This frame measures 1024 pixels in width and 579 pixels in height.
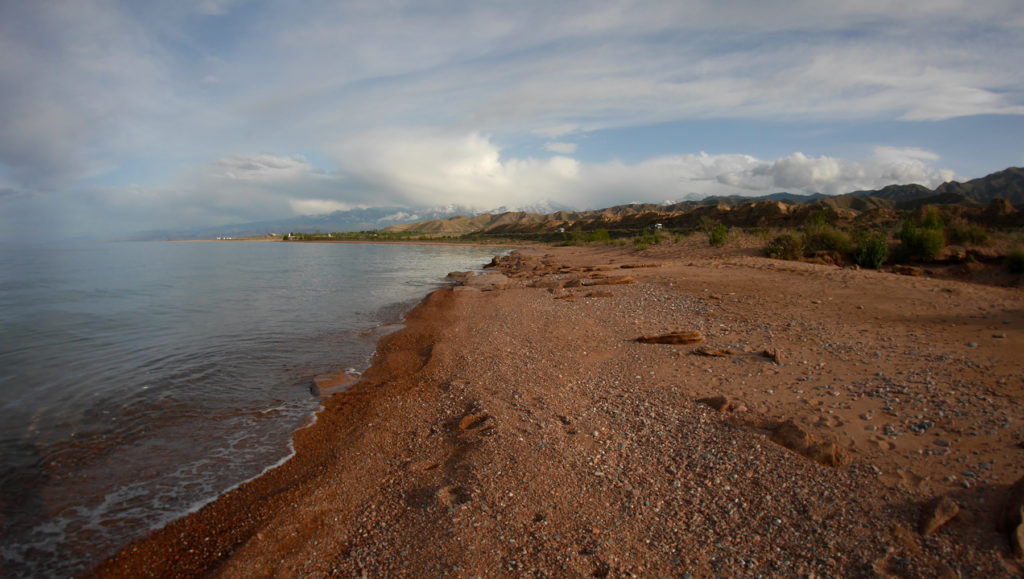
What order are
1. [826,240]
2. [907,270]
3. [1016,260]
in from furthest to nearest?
[826,240], [907,270], [1016,260]

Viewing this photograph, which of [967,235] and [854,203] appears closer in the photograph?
[967,235]

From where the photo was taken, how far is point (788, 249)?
65.0ft

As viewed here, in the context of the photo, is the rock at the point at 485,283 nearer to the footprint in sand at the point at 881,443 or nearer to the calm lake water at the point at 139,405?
the calm lake water at the point at 139,405

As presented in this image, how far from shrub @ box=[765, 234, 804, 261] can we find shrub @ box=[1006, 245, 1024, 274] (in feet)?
20.3

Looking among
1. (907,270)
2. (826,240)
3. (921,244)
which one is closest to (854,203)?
(826,240)

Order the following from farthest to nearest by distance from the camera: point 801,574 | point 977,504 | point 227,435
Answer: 1. point 227,435
2. point 977,504
3. point 801,574

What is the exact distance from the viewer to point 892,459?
13.7 feet

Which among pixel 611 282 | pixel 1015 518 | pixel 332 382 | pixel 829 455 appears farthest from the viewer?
pixel 611 282

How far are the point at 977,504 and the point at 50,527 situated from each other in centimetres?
869

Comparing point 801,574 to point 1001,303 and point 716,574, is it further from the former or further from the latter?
point 1001,303

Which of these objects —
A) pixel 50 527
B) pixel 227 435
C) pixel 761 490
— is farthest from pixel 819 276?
pixel 50 527

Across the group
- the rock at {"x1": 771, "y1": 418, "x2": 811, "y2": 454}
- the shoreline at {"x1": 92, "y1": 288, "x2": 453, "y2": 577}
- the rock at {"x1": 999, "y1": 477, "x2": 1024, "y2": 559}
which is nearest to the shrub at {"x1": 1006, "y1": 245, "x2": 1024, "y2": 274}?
the rock at {"x1": 771, "y1": 418, "x2": 811, "y2": 454}

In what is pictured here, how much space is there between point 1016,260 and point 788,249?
6842mm

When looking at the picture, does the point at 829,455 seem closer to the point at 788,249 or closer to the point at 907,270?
the point at 907,270
